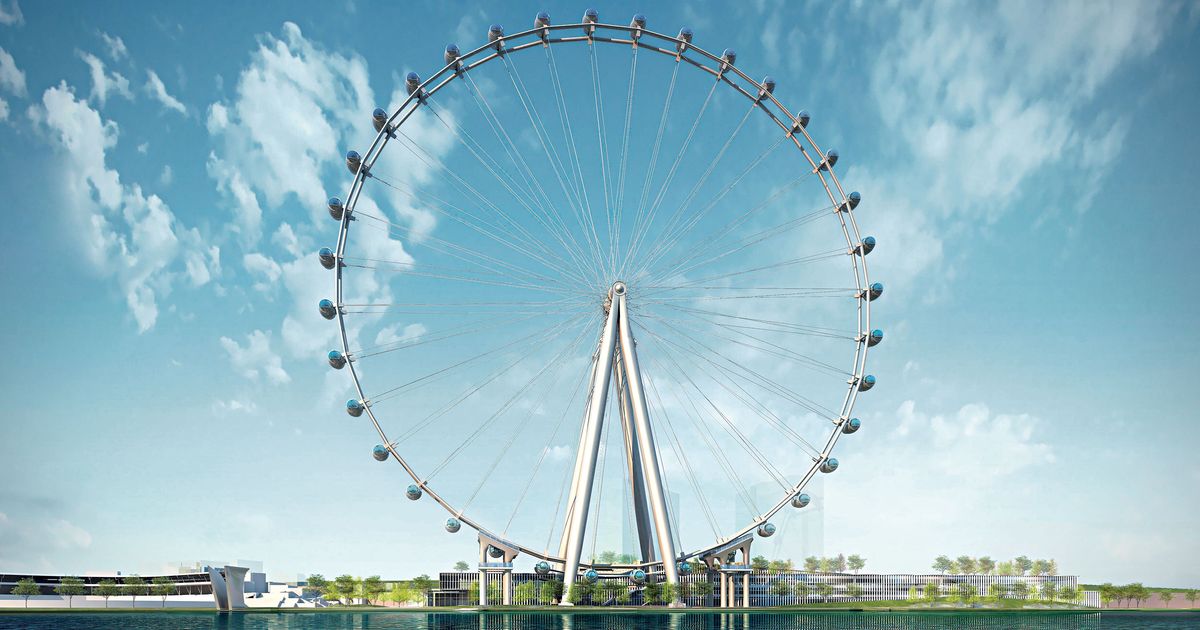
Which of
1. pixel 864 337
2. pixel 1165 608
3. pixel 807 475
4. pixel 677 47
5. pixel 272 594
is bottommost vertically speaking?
pixel 1165 608

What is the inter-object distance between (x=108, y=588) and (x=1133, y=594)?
103160mm

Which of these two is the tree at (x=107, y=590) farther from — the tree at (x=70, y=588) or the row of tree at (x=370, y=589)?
the row of tree at (x=370, y=589)

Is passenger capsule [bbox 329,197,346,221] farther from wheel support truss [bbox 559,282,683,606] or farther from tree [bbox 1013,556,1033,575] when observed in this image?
tree [bbox 1013,556,1033,575]

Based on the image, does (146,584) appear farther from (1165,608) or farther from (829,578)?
(1165,608)

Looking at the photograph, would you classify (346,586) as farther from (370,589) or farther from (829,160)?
(829,160)

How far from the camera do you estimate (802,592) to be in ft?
342

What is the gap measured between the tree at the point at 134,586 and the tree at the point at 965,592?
259 feet

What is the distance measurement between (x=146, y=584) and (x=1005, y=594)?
8671 centimetres

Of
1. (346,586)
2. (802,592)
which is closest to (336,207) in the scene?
(346,586)

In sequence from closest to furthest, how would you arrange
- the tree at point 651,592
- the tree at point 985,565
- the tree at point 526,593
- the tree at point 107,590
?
the tree at point 651,592 → the tree at point 526,593 → the tree at point 107,590 → the tree at point 985,565

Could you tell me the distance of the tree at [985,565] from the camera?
120250 mm

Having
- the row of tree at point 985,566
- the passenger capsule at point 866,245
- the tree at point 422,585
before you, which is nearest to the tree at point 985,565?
the row of tree at point 985,566

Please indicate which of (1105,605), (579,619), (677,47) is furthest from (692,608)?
(1105,605)

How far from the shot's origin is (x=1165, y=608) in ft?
343
